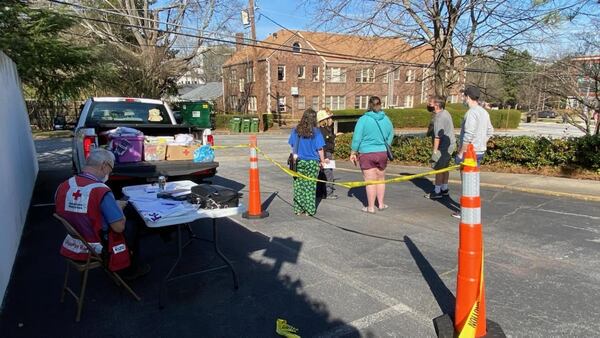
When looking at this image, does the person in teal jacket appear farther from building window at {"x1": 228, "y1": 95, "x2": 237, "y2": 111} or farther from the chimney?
building window at {"x1": 228, "y1": 95, "x2": 237, "y2": 111}

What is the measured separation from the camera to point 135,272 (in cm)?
409

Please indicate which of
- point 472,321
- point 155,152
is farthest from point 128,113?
point 472,321

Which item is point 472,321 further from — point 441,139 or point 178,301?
point 441,139

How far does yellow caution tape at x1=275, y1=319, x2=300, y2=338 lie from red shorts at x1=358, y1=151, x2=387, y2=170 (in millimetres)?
3644

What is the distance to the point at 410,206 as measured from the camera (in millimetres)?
7125

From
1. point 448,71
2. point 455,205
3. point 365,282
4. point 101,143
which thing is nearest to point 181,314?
point 365,282

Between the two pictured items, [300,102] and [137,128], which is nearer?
[137,128]

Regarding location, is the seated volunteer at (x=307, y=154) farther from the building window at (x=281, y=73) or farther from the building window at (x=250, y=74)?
the building window at (x=250, y=74)

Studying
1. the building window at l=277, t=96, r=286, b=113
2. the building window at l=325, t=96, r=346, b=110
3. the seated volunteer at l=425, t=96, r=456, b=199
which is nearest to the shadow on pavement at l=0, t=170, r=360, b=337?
the seated volunteer at l=425, t=96, r=456, b=199

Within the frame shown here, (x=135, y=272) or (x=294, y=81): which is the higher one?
(x=294, y=81)

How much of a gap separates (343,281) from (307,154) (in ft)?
8.89

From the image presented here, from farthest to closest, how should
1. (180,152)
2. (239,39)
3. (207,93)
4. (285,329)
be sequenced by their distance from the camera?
(207,93) < (239,39) < (180,152) < (285,329)

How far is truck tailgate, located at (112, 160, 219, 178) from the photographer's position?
584cm

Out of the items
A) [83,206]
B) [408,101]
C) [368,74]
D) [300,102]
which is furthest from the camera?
[408,101]
